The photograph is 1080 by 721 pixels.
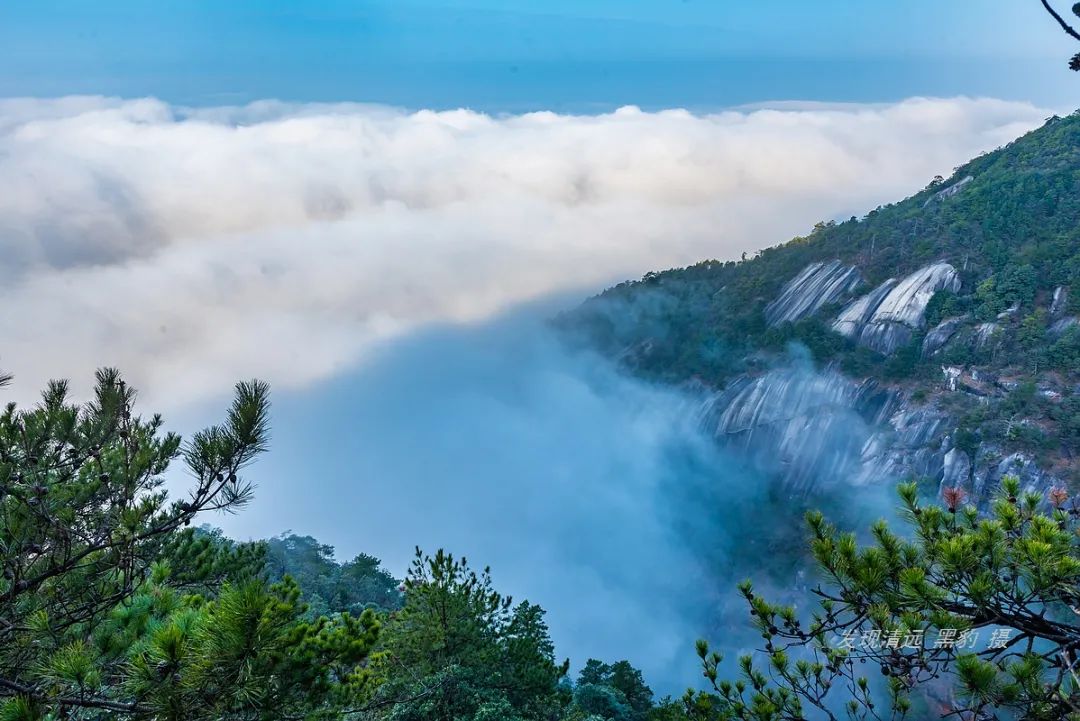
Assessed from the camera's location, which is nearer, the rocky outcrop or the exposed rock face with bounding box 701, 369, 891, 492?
the rocky outcrop

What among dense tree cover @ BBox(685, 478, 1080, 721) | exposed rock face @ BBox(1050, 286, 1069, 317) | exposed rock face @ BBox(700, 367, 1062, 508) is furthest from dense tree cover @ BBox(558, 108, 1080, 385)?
dense tree cover @ BBox(685, 478, 1080, 721)

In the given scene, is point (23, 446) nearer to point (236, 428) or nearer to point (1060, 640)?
point (236, 428)

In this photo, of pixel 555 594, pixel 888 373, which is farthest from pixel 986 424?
pixel 555 594

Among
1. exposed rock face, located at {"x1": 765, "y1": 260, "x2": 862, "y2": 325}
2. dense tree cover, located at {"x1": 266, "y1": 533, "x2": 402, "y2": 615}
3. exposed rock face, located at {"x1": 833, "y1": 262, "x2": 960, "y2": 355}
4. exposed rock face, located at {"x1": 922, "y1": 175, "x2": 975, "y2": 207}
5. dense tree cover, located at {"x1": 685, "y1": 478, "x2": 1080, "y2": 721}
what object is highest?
exposed rock face, located at {"x1": 922, "y1": 175, "x2": 975, "y2": 207}

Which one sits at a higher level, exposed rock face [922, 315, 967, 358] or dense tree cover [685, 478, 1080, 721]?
exposed rock face [922, 315, 967, 358]

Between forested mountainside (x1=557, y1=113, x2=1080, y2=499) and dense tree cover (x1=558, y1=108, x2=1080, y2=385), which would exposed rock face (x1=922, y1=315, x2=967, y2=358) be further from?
dense tree cover (x1=558, y1=108, x2=1080, y2=385)

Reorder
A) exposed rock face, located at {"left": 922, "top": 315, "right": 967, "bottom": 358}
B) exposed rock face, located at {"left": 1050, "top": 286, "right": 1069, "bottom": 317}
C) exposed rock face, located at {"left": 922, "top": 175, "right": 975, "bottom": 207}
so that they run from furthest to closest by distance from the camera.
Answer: exposed rock face, located at {"left": 922, "top": 175, "right": 975, "bottom": 207}
exposed rock face, located at {"left": 922, "top": 315, "right": 967, "bottom": 358}
exposed rock face, located at {"left": 1050, "top": 286, "right": 1069, "bottom": 317}

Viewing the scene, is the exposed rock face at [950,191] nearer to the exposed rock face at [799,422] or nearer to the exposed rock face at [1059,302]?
the exposed rock face at [1059,302]

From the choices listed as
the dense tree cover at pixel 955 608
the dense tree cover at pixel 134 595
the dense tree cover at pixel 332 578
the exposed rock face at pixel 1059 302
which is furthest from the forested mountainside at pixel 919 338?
the dense tree cover at pixel 134 595
